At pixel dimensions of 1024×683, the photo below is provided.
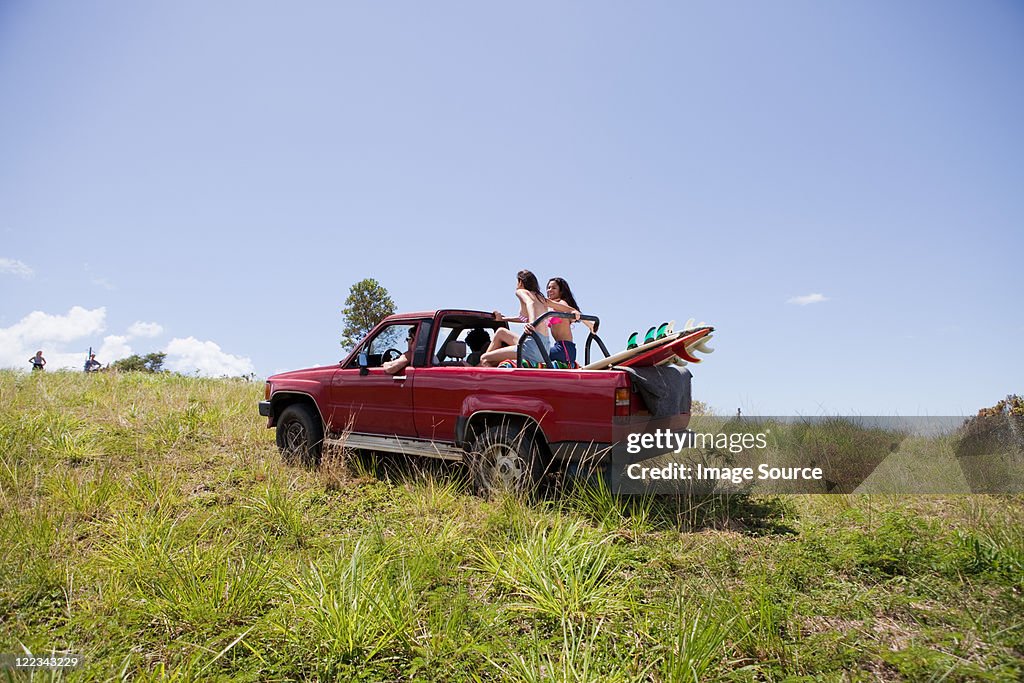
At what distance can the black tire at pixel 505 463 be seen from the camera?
5.31 meters

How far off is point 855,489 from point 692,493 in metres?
2.33

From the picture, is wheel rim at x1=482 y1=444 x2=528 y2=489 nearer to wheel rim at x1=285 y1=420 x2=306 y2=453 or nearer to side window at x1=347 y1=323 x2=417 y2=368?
side window at x1=347 y1=323 x2=417 y2=368

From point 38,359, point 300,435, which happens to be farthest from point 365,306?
point 300,435

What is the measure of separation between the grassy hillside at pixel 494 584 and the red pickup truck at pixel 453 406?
46 cm

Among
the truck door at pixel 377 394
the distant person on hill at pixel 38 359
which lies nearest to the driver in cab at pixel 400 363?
the truck door at pixel 377 394

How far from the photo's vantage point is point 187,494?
19.7 ft

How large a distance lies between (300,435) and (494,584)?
466 cm

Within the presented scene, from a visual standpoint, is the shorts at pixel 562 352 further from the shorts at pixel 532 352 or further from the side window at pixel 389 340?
the side window at pixel 389 340

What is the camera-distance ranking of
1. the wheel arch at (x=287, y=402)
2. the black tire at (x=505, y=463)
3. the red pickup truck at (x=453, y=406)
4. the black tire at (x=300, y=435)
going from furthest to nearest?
the wheel arch at (x=287, y=402) < the black tire at (x=300, y=435) < the black tire at (x=505, y=463) < the red pickup truck at (x=453, y=406)

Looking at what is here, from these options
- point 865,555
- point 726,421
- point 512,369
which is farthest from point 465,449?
point 726,421

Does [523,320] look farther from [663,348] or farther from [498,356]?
[663,348]

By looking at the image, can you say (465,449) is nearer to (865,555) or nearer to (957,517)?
(865,555)

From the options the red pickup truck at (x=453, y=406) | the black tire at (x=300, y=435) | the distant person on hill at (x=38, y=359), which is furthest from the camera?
the distant person on hill at (x=38, y=359)

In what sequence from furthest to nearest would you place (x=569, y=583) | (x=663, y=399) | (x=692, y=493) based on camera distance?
(x=692, y=493), (x=663, y=399), (x=569, y=583)
